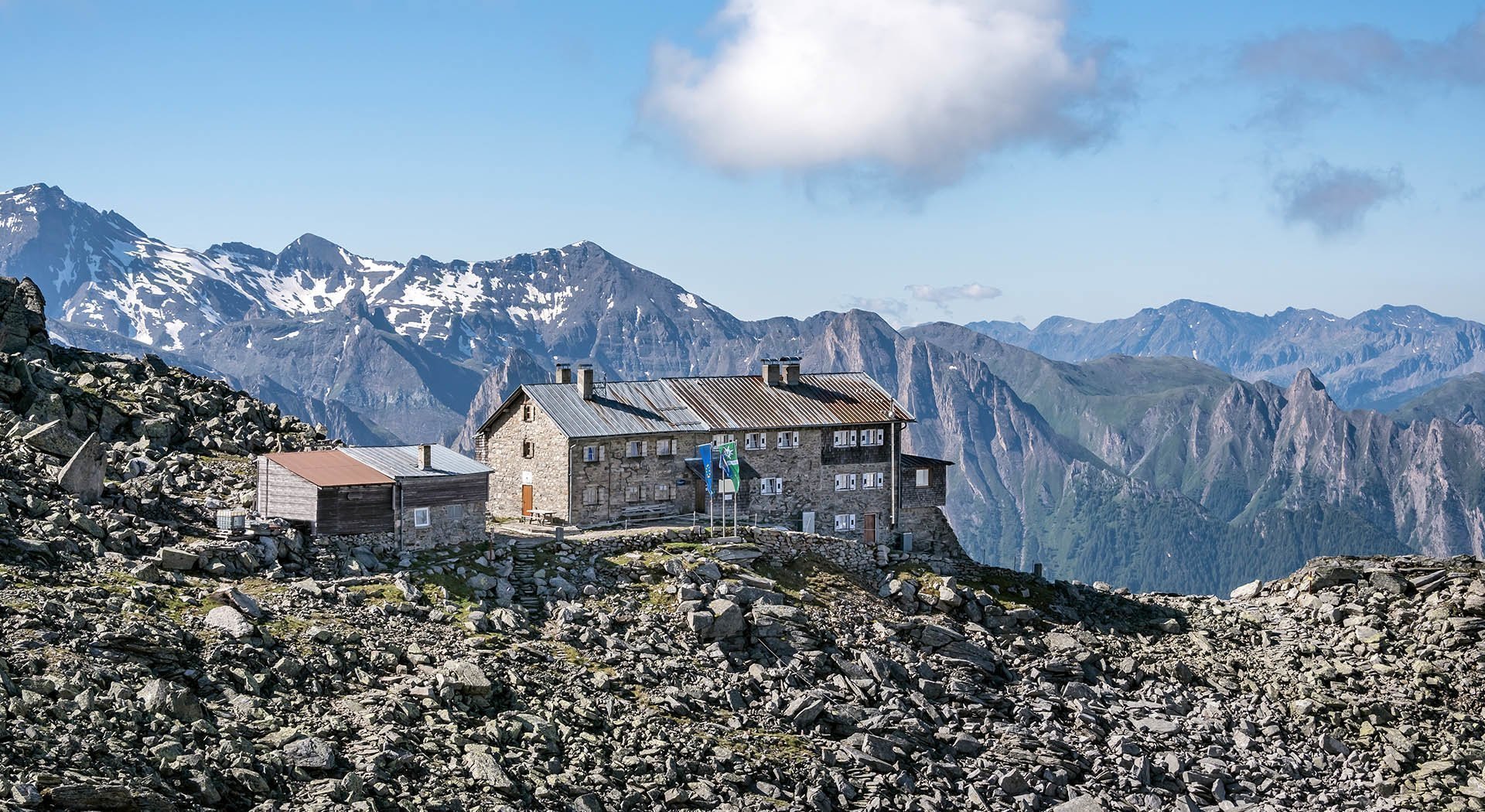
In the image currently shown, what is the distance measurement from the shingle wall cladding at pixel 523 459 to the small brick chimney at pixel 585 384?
3.40m

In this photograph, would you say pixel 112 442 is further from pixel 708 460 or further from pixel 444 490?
pixel 708 460

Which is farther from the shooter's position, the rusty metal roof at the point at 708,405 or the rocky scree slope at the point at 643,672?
the rusty metal roof at the point at 708,405

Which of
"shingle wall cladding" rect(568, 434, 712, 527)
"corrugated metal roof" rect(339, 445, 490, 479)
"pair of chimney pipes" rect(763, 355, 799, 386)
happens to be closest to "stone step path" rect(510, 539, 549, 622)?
"corrugated metal roof" rect(339, 445, 490, 479)

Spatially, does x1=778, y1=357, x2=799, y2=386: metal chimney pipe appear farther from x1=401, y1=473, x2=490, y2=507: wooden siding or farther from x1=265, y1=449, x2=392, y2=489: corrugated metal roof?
x1=265, y1=449, x2=392, y2=489: corrugated metal roof

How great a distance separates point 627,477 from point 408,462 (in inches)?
611

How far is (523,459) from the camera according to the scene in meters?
91.0

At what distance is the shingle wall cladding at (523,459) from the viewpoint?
286ft

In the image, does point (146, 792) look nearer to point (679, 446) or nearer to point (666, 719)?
point (666, 719)

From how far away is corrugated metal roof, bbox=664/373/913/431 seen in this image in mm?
93312

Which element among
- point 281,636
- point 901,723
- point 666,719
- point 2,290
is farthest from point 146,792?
point 2,290

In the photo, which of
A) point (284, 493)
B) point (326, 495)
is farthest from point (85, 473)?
point (326, 495)

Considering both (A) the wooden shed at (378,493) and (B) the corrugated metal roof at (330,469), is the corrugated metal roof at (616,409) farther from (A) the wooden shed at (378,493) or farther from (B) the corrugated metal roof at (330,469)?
(B) the corrugated metal roof at (330,469)

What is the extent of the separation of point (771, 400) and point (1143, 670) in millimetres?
29582

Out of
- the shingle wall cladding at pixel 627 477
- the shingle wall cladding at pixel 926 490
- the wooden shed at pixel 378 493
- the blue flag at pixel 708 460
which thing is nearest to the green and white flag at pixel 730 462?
the blue flag at pixel 708 460
